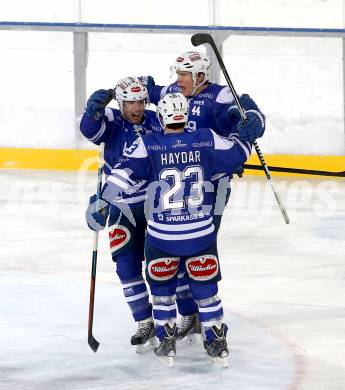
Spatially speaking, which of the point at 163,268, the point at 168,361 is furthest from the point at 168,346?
the point at 163,268

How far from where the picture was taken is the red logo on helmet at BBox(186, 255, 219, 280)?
4.82 meters

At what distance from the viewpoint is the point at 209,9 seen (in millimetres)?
10836

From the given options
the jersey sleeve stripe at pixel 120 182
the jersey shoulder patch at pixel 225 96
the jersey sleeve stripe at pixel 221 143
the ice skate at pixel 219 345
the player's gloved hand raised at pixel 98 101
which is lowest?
the ice skate at pixel 219 345

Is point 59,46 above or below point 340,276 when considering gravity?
above

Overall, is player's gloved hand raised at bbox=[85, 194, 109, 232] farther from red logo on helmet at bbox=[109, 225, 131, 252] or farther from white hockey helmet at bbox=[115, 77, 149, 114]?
white hockey helmet at bbox=[115, 77, 149, 114]

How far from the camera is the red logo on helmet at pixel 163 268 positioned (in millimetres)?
4832

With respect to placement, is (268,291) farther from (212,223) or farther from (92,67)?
(92,67)

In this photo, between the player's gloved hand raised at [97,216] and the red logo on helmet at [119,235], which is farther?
the red logo on helmet at [119,235]

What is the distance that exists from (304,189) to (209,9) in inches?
87.0

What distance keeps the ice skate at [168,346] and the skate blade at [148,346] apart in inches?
8.4

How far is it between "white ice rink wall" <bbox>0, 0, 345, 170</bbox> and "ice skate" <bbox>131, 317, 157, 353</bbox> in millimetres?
5521

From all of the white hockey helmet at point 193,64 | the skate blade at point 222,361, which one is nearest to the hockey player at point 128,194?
the white hockey helmet at point 193,64

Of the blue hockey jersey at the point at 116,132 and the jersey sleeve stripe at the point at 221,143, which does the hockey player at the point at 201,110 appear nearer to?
the blue hockey jersey at the point at 116,132

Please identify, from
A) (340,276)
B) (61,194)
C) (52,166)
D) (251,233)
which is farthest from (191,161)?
(52,166)
